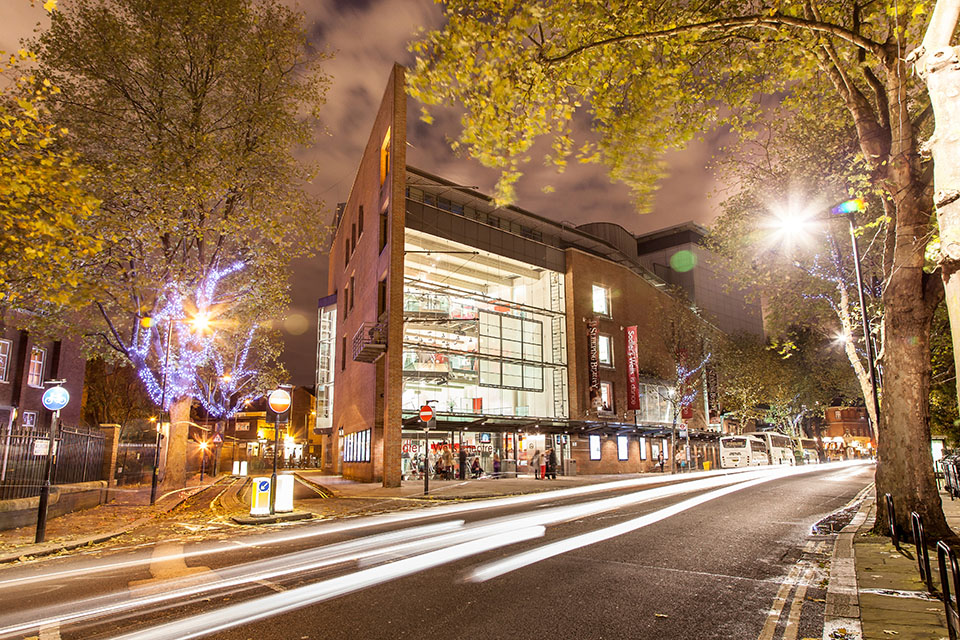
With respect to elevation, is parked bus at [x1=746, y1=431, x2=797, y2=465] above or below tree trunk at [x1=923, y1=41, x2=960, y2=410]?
below

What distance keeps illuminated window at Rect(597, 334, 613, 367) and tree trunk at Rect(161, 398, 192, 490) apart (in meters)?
27.5

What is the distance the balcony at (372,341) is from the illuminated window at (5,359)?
65.9 ft

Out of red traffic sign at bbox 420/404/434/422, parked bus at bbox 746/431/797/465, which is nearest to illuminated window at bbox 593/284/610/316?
parked bus at bbox 746/431/797/465

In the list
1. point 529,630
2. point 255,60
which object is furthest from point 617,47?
point 255,60

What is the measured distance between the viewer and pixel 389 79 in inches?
1083

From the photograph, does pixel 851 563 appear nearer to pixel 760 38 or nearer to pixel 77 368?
pixel 760 38

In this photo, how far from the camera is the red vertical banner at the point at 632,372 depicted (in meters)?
40.9

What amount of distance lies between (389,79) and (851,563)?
26.8m

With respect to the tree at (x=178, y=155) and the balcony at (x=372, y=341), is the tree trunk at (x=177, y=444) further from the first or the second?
the balcony at (x=372, y=341)

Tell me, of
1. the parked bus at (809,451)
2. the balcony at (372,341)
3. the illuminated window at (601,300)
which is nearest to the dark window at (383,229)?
the balcony at (372,341)

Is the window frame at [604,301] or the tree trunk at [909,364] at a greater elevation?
the window frame at [604,301]

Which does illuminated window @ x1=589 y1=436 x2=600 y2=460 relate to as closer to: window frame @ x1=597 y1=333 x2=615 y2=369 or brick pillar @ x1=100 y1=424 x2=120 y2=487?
window frame @ x1=597 y1=333 x2=615 y2=369

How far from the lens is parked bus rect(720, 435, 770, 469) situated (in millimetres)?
47312

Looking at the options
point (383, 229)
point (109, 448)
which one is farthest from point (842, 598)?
point (383, 229)
